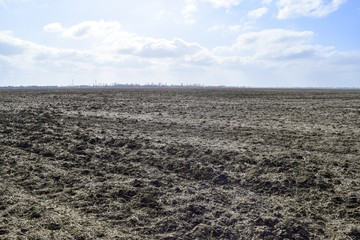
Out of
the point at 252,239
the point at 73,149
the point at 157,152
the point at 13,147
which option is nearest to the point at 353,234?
the point at 252,239

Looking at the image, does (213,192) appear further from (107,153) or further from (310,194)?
(107,153)

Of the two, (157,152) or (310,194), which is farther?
(157,152)

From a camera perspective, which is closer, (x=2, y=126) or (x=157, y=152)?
(x=157, y=152)

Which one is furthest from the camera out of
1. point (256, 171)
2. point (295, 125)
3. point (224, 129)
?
point (295, 125)

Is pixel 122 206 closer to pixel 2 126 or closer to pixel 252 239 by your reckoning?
pixel 252 239

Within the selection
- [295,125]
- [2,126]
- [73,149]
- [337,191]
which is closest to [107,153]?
[73,149]

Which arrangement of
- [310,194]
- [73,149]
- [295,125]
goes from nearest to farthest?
[310,194]
[73,149]
[295,125]

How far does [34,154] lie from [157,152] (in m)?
3.52

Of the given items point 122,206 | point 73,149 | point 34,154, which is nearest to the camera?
point 122,206

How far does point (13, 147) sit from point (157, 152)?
15.0 ft

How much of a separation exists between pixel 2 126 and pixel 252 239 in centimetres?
1210

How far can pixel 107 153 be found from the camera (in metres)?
7.73

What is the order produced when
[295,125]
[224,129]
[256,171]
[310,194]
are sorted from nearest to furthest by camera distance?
[310,194] → [256,171] → [224,129] → [295,125]

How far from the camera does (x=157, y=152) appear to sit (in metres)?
7.84
